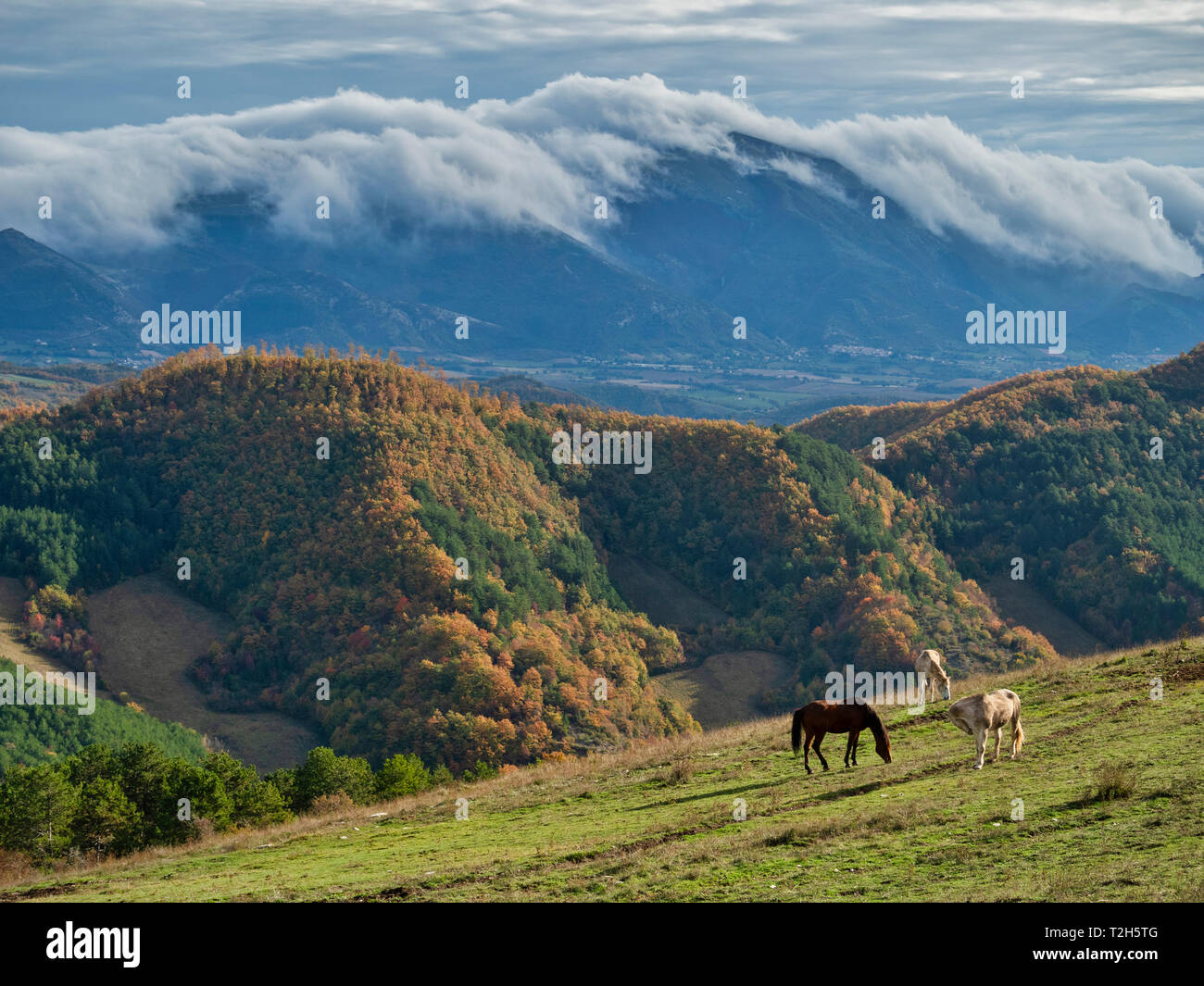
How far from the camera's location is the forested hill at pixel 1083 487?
485 ft

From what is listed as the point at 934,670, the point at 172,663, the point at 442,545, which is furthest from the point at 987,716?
the point at 172,663

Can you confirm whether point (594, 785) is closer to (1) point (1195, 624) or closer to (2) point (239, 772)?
(2) point (239, 772)

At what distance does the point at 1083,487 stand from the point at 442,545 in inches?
3448

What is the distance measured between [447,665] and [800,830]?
80.9 metres

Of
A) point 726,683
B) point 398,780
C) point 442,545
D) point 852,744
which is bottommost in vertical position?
point 726,683

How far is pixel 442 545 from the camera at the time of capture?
120m

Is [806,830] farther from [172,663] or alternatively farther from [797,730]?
[172,663]

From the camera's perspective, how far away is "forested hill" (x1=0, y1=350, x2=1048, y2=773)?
352ft

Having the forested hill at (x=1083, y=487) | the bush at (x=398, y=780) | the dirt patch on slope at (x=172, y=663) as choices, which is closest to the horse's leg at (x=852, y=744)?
the bush at (x=398, y=780)

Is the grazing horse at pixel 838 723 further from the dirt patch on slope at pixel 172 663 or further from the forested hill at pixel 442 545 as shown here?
the dirt patch on slope at pixel 172 663

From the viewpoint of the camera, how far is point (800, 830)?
81.2 feet

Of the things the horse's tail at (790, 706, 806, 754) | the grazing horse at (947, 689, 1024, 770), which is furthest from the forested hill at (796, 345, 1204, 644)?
the grazing horse at (947, 689, 1024, 770)

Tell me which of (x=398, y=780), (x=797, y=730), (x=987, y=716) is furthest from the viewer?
(x=398, y=780)

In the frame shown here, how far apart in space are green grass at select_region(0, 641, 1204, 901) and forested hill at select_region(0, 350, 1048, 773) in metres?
58.9
